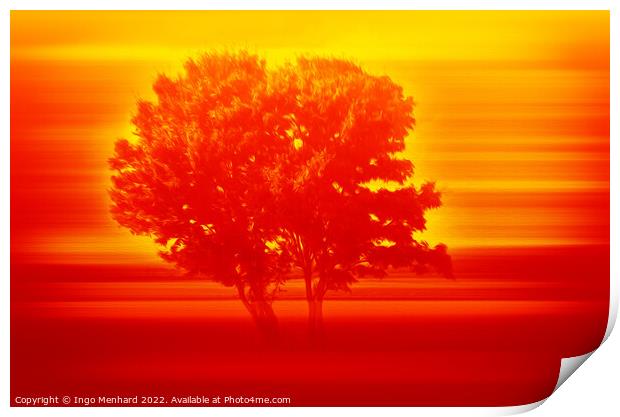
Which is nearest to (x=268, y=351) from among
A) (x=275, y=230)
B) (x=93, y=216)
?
(x=275, y=230)

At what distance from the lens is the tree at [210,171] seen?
2475 mm

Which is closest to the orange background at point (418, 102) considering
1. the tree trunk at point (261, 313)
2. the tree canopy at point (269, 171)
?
the tree canopy at point (269, 171)

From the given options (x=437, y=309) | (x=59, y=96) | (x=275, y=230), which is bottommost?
(x=437, y=309)

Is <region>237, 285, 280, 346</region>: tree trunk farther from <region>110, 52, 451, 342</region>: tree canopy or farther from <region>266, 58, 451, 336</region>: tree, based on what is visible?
<region>266, 58, 451, 336</region>: tree

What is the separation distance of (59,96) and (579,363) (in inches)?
80.8

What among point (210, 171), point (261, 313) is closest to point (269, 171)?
A: point (210, 171)

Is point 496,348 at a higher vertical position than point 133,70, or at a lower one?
lower

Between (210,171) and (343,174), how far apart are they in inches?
18.0

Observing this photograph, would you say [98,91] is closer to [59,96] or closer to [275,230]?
[59,96]

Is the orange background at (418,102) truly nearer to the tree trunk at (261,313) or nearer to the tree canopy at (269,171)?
the tree canopy at (269,171)

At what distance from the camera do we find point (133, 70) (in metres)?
2.47

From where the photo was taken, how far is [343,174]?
248 cm

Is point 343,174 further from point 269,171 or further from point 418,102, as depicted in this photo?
point 418,102

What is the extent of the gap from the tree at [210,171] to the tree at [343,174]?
0.24 feet
